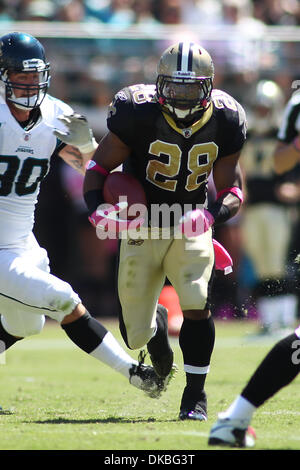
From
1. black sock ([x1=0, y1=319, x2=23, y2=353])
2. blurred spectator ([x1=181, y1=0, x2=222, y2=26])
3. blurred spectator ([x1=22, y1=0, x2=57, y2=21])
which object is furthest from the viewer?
blurred spectator ([x1=181, y1=0, x2=222, y2=26])

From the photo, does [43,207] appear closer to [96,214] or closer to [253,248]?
[253,248]

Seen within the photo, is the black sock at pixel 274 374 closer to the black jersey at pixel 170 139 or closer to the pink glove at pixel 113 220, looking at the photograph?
the pink glove at pixel 113 220

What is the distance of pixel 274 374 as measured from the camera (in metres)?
3.56

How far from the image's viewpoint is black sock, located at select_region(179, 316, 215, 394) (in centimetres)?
441

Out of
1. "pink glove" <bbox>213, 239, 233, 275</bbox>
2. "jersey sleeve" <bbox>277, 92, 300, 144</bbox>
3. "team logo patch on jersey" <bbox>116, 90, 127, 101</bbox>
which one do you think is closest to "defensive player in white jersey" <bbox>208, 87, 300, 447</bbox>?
"pink glove" <bbox>213, 239, 233, 275</bbox>

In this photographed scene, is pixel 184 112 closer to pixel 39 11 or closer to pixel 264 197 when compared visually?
pixel 264 197

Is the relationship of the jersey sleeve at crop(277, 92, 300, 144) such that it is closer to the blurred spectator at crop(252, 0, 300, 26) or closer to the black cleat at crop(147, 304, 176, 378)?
the black cleat at crop(147, 304, 176, 378)

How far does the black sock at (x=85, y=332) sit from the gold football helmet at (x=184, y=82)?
1.14m

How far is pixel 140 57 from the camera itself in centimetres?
898

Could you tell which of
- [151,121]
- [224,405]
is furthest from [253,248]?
[151,121]

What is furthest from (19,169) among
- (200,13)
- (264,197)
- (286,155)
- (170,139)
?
(200,13)

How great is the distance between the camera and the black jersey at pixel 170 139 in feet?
14.6

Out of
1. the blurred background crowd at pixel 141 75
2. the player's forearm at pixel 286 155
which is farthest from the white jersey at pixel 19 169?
the blurred background crowd at pixel 141 75
